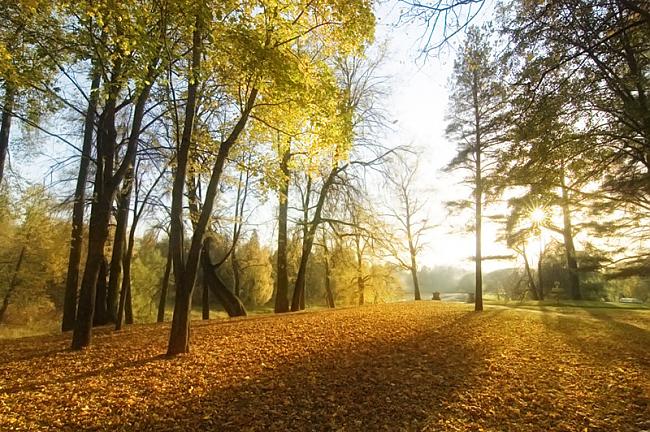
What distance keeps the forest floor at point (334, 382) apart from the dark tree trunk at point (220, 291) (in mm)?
6113

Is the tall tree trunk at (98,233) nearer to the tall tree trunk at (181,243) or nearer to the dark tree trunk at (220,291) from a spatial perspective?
the tall tree trunk at (181,243)

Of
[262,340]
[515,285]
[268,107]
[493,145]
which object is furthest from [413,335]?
[515,285]

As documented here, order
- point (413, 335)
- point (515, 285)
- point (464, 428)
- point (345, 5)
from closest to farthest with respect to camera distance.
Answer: point (464, 428) < point (345, 5) < point (413, 335) < point (515, 285)

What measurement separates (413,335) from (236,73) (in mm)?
6955

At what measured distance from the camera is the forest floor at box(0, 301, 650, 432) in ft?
13.1

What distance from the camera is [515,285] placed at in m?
30.3

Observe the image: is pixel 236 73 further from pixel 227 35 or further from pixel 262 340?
pixel 262 340

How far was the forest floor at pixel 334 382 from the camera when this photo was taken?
400 cm

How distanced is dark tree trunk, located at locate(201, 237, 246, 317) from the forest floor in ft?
20.1

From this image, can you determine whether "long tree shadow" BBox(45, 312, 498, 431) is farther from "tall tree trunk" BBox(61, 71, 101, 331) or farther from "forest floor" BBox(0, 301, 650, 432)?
"tall tree trunk" BBox(61, 71, 101, 331)

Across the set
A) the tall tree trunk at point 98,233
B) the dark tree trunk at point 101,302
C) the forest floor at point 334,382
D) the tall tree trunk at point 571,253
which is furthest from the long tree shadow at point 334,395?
the tall tree trunk at point 571,253

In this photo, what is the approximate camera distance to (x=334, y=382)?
5.13 m

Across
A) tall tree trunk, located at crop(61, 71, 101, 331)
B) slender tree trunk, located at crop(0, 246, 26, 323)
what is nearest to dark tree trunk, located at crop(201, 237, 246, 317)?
tall tree trunk, located at crop(61, 71, 101, 331)

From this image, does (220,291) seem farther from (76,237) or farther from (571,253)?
(571,253)
